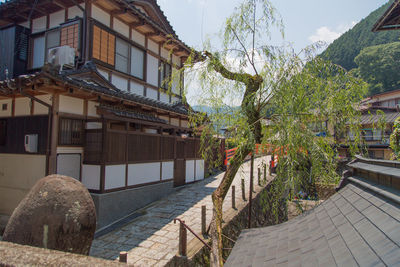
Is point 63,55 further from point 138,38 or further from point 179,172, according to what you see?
point 179,172

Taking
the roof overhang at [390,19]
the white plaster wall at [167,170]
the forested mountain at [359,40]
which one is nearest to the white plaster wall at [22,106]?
the white plaster wall at [167,170]

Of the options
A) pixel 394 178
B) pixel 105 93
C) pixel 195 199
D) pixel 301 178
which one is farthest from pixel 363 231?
pixel 195 199

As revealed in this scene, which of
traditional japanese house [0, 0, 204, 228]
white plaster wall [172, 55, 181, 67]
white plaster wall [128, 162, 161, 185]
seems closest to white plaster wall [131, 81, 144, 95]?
traditional japanese house [0, 0, 204, 228]

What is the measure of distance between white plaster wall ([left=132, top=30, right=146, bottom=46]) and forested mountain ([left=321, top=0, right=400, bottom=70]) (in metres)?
52.1

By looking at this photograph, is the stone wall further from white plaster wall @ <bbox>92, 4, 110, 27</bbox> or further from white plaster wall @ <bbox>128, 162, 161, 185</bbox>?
white plaster wall @ <bbox>92, 4, 110, 27</bbox>

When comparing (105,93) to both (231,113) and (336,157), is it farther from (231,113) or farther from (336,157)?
(336,157)

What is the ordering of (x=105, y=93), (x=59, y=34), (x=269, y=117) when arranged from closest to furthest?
(x=269, y=117) < (x=105, y=93) < (x=59, y=34)

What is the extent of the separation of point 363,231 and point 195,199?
30.8ft

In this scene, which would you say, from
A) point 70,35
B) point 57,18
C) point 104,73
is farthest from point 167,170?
point 57,18

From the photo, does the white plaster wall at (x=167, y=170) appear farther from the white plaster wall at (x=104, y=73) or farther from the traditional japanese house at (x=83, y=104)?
the white plaster wall at (x=104, y=73)

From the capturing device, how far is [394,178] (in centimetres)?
257

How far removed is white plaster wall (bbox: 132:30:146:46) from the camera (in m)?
11.0

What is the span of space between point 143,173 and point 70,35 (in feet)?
19.7

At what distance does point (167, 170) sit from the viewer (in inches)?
463
